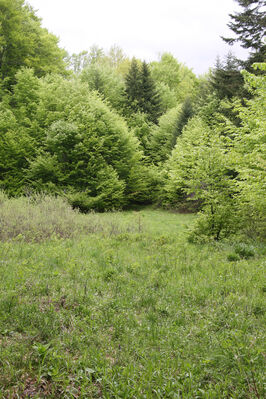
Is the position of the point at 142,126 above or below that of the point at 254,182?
above

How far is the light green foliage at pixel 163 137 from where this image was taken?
23797 millimetres

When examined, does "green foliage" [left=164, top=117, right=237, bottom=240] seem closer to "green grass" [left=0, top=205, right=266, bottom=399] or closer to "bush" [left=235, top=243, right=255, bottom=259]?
"bush" [left=235, top=243, right=255, bottom=259]

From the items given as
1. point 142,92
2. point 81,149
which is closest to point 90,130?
point 81,149

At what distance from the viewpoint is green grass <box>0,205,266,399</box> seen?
2.36 meters

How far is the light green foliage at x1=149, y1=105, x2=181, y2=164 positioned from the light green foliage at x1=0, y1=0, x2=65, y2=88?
11696 mm

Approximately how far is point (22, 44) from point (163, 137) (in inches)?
581

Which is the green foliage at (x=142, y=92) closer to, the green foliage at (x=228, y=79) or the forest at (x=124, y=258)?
the green foliage at (x=228, y=79)

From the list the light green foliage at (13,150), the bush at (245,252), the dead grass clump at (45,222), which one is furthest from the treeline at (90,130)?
the bush at (245,252)

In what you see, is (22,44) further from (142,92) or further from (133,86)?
(142,92)

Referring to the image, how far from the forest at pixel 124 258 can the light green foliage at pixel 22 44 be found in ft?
4.86

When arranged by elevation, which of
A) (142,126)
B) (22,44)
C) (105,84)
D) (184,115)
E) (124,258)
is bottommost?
(124,258)

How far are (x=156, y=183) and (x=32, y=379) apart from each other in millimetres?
20459

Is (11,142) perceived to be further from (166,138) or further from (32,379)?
(32,379)

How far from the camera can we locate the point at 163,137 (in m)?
24.6
